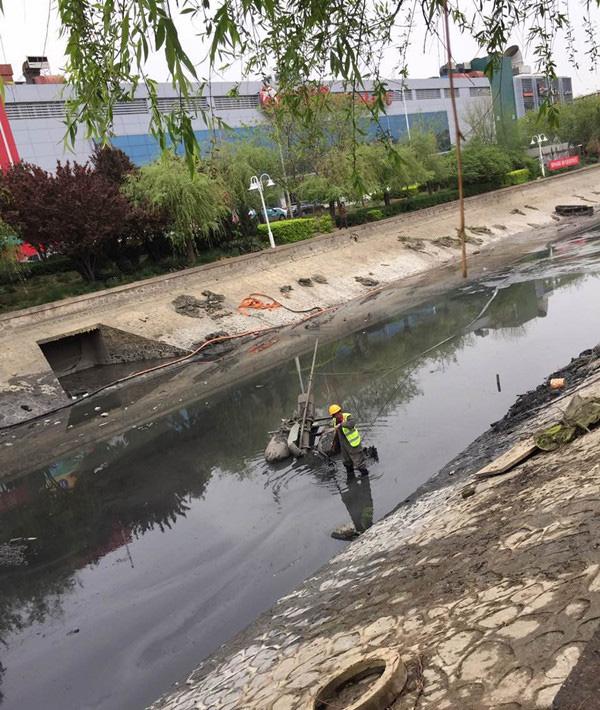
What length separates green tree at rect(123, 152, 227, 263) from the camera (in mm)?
27875

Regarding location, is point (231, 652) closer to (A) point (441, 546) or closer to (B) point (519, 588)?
(A) point (441, 546)

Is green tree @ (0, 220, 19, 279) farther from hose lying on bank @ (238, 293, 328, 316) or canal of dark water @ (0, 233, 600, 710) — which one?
canal of dark water @ (0, 233, 600, 710)

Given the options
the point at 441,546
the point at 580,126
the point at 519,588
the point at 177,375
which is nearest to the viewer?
the point at 519,588

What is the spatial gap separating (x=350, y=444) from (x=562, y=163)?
50029 mm

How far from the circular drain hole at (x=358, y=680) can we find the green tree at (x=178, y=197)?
81.1 feet

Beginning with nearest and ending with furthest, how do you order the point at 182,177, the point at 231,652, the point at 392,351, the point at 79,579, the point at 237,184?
the point at 231,652
the point at 79,579
the point at 392,351
the point at 182,177
the point at 237,184

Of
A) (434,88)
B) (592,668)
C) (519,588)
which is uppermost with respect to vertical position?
(434,88)

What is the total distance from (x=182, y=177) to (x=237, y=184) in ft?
16.4

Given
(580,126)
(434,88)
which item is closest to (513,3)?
(580,126)

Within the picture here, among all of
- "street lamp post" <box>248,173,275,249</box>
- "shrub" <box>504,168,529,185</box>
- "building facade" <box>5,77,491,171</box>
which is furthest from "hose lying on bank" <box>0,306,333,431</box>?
"shrub" <box>504,168,529,185</box>

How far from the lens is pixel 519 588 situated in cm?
447

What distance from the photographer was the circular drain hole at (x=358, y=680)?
3.74 meters

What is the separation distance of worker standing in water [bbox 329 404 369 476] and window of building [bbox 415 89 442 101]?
222 feet

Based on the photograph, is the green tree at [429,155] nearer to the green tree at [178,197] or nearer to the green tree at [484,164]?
the green tree at [484,164]
